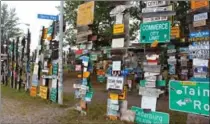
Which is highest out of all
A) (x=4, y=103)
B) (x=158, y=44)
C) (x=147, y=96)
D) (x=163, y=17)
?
(x=163, y=17)

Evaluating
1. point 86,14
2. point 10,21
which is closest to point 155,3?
point 86,14

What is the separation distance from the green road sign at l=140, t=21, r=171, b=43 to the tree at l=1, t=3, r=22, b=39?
48456 mm

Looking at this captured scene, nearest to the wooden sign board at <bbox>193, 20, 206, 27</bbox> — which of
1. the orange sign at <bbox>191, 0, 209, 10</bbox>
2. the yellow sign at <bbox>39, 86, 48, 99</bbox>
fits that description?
the orange sign at <bbox>191, 0, 209, 10</bbox>

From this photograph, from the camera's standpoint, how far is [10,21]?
57.1 metres

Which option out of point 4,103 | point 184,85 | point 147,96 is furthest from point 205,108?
point 4,103

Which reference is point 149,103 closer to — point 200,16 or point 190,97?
point 190,97

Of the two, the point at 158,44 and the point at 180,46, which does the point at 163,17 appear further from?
the point at 180,46

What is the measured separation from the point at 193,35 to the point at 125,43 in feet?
8.79

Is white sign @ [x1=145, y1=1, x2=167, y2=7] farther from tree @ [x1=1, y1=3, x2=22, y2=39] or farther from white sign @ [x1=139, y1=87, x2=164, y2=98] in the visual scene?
tree @ [x1=1, y1=3, x2=22, y2=39]

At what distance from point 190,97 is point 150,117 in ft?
5.43

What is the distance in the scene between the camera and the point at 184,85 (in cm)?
752

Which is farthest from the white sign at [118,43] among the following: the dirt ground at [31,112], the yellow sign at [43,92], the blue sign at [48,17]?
the yellow sign at [43,92]

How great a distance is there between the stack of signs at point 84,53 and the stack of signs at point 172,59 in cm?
704

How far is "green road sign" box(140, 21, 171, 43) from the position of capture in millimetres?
8550
